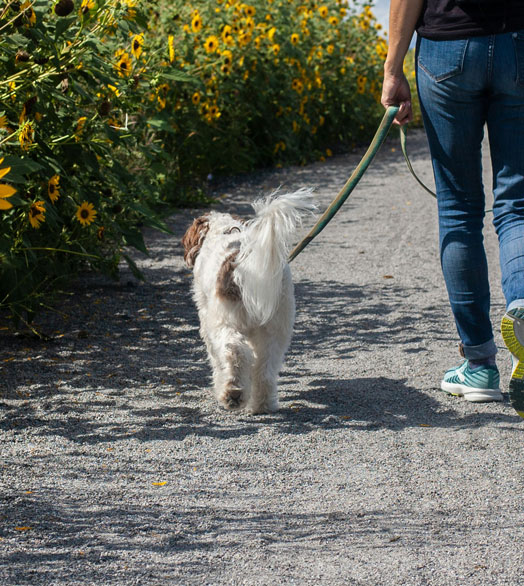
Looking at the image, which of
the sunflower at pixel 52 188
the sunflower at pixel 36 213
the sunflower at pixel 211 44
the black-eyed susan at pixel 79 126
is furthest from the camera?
the sunflower at pixel 211 44

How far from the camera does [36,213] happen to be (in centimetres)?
413

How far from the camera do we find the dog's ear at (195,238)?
427 cm

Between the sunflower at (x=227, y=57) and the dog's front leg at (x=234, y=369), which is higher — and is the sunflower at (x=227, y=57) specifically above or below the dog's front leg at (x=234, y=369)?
above

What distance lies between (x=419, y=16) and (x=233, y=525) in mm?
Answer: 2190

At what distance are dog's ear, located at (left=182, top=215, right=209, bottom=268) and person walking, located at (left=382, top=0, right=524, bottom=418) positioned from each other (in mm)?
1123

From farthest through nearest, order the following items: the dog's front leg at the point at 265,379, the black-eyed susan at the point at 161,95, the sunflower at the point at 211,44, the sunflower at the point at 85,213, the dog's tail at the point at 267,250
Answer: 1. the sunflower at the point at 211,44
2. the black-eyed susan at the point at 161,95
3. the sunflower at the point at 85,213
4. the dog's front leg at the point at 265,379
5. the dog's tail at the point at 267,250

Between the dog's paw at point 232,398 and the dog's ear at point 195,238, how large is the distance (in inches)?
32.4

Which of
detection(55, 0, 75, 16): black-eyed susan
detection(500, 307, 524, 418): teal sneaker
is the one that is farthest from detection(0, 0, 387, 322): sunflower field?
detection(500, 307, 524, 418): teal sneaker

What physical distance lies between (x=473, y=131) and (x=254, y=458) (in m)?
1.63

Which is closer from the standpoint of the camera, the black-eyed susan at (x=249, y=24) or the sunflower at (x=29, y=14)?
the sunflower at (x=29, y=14)

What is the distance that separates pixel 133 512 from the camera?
2.91 m

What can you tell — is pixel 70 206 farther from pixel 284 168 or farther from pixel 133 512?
pixel 284 168

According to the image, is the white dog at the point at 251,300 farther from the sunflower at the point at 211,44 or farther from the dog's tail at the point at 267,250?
the sunflower at the point at 211,44

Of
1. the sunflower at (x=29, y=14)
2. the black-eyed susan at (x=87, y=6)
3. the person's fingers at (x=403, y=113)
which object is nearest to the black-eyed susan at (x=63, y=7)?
the sunflower at (x=29, y=14)
